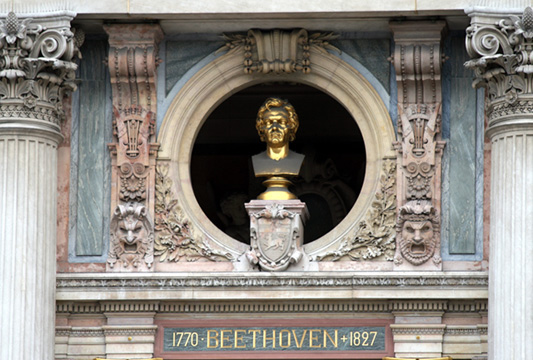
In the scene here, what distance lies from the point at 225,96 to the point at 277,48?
1.23 meters

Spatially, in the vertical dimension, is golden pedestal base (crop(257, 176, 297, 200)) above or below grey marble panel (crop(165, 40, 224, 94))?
below

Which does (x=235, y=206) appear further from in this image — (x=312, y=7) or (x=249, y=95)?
(x=312, y=7)

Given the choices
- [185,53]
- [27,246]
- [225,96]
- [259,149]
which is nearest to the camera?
[27,246]

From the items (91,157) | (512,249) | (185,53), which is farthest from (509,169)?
(91,157)

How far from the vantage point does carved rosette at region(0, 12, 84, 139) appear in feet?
80.8

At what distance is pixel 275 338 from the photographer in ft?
83.7

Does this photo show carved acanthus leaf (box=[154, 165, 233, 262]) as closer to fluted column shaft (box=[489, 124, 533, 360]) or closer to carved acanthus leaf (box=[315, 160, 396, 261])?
carved acanthus leaf (box=[315, 160, 396, 261])

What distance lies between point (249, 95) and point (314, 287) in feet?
25.9

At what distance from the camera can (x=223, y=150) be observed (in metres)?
32.5

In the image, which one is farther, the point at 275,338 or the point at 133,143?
the point at 133,143

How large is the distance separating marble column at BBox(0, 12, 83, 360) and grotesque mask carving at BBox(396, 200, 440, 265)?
5.43m

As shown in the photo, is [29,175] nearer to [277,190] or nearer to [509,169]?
[277,190]

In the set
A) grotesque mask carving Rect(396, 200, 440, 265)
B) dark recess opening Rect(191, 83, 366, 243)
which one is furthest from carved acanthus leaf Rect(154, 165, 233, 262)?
dark recess opening Rect(191, 83, 366, 243)

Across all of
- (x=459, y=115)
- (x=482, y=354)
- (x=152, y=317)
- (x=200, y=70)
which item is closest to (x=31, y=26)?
(x=200, y=70)
